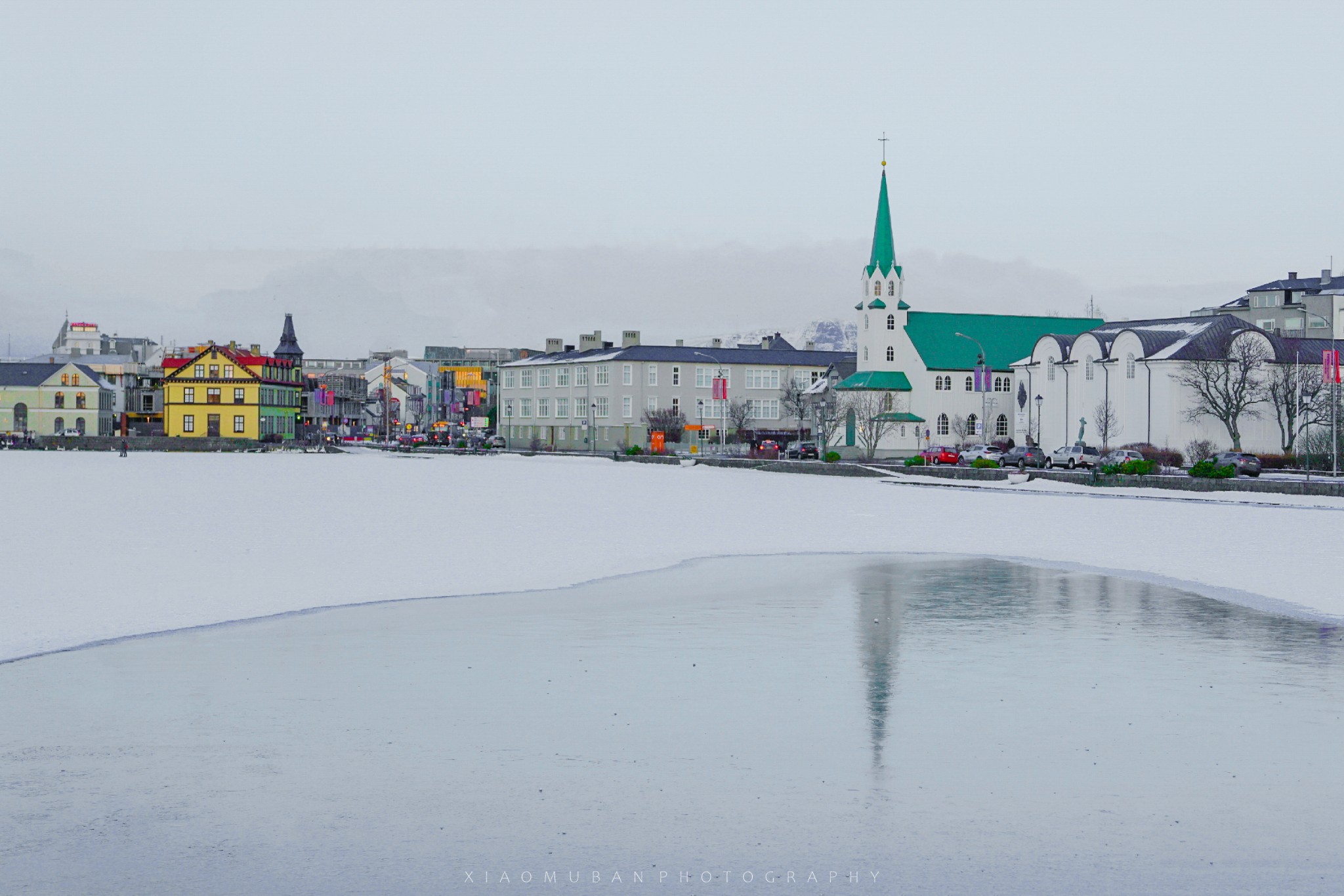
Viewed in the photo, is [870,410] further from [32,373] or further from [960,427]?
[32,373]

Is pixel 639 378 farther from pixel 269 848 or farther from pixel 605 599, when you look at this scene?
pixel 269 848

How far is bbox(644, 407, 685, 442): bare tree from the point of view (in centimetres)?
14012

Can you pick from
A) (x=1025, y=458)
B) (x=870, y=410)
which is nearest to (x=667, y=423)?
(x=870, y=410)

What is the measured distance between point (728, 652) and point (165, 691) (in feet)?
20.6

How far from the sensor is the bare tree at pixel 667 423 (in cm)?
14012

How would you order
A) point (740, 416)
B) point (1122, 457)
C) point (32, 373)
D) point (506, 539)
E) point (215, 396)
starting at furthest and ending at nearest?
1. point (32, 373)
2. point (215, 396)
3. point (740, 416)
4. point (1122, 457)
5. point (506, 539)

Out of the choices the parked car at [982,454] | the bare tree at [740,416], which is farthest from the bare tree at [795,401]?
the parked car at [982,454]

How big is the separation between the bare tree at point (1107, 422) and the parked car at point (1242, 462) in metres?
20.8

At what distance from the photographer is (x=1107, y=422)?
94250 mm

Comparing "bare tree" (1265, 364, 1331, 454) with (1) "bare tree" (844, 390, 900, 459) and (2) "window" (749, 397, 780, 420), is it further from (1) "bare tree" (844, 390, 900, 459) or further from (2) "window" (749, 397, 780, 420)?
(2) "window" (749, 397, 780, 420)

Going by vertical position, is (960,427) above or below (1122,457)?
above

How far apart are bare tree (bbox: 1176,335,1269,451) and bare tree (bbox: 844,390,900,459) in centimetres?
2649

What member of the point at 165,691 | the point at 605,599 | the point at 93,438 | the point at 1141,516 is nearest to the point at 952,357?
the point at 1141,516

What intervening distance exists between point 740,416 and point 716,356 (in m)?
13.2
